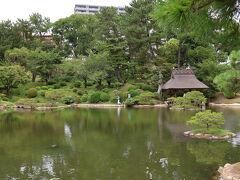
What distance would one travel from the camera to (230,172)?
5648 mm

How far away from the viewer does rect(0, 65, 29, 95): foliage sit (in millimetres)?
25139

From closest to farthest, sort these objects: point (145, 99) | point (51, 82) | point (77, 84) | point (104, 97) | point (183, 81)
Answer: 1. point (145, 99)
2. point (183, 81)
3. point (104, 97)
4. point (77, 84)
5. point (51, 82)

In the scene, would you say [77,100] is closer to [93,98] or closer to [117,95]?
[93,98]

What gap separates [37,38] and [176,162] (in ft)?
114

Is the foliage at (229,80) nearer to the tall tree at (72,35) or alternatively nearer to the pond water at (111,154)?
the pond water at (111,154)

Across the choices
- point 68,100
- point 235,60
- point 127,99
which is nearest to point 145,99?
point 127,99

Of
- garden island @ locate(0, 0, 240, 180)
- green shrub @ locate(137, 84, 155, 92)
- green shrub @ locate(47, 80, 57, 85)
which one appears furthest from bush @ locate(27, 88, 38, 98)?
green shrub @ locate(137, 84, 155, 92)

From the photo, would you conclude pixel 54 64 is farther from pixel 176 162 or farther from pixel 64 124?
pixel 176 162

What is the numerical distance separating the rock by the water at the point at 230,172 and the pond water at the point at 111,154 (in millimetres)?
268

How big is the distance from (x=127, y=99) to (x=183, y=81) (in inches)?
238

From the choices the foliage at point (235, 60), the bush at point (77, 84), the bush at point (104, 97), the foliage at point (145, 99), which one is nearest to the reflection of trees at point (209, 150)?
the foliage at point (235, 60)

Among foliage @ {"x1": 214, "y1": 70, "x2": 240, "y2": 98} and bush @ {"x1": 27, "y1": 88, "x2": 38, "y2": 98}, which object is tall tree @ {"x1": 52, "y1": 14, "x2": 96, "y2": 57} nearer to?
bush @ {"x1": 27, "y1": 88, "x2": 38, "y2": 98}

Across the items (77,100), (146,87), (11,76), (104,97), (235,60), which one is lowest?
(77,100)

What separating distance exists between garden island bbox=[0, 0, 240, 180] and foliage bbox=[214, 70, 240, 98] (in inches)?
0.8
